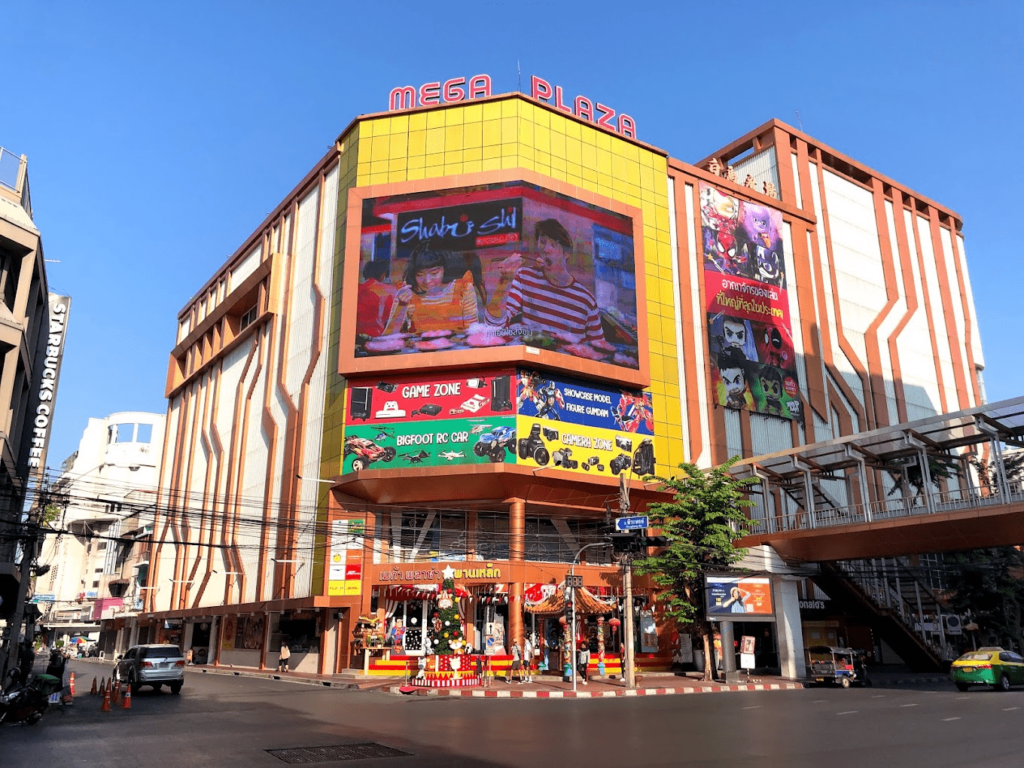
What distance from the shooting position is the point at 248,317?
6456 centimetres

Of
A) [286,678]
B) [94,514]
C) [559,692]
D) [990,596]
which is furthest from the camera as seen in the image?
[94,514]

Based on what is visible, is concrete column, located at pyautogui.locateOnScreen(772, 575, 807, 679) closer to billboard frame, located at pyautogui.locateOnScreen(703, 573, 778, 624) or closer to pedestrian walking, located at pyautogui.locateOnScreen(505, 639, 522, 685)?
billboard frame, located at pyautogui.locateOnScreen(703, 573, 778, 624)

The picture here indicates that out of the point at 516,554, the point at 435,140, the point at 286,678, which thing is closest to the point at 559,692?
the point at 516,554

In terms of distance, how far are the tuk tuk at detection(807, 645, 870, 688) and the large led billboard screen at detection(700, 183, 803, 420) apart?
62.5 feet

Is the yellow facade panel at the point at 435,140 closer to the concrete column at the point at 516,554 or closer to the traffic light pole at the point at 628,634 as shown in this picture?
the concrete column at the point at 516,554

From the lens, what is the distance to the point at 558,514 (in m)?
44.3

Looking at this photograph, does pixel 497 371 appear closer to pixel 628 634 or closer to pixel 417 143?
pixel 417 143

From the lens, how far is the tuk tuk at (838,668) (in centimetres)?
3141

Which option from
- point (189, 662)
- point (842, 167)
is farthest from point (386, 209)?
point (842, 167)

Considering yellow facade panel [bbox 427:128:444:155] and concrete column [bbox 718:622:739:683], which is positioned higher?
yellow facade panel [bbox 427:128:444:155]

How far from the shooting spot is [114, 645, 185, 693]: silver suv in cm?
2798

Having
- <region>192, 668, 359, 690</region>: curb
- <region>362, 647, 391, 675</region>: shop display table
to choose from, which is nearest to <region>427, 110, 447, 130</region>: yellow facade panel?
<region>362, 647, 391, 675</region>: shop display table

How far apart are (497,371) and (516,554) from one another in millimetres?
9068

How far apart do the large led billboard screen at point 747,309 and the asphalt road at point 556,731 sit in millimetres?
26670
